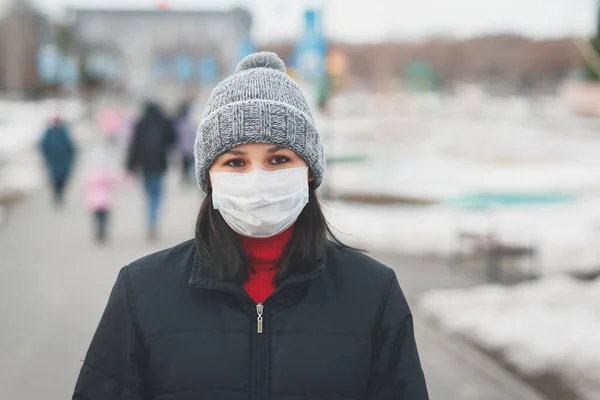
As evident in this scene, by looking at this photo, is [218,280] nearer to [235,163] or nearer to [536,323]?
[235,163]

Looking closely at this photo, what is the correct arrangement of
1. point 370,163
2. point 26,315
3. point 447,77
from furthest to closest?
point 447,77 → point 370,163 → point 26,315

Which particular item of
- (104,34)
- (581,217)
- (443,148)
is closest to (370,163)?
(443,148)

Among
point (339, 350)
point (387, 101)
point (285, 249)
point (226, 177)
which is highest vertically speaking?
point (226, 177)

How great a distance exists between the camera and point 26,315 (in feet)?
24.0

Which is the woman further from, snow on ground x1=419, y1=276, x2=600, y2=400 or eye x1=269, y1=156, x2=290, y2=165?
snow on ground x1=419, y1=276, x2=600, y2=400

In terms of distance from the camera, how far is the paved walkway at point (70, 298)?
571cm

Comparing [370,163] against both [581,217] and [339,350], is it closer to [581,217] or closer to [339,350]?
[581,217]

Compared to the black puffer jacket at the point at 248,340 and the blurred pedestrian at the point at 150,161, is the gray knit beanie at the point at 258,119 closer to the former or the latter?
the black puffer jacket at the point at 248,340

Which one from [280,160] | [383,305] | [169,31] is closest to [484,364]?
[383,305]

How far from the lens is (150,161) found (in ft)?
37.3

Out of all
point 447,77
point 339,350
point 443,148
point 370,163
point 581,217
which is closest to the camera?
point 339,350

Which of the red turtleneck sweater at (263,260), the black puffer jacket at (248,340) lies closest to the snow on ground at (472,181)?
the red turtleneck sweater at (263,260)

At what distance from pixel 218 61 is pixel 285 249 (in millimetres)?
99038

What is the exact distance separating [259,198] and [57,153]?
13.0m
